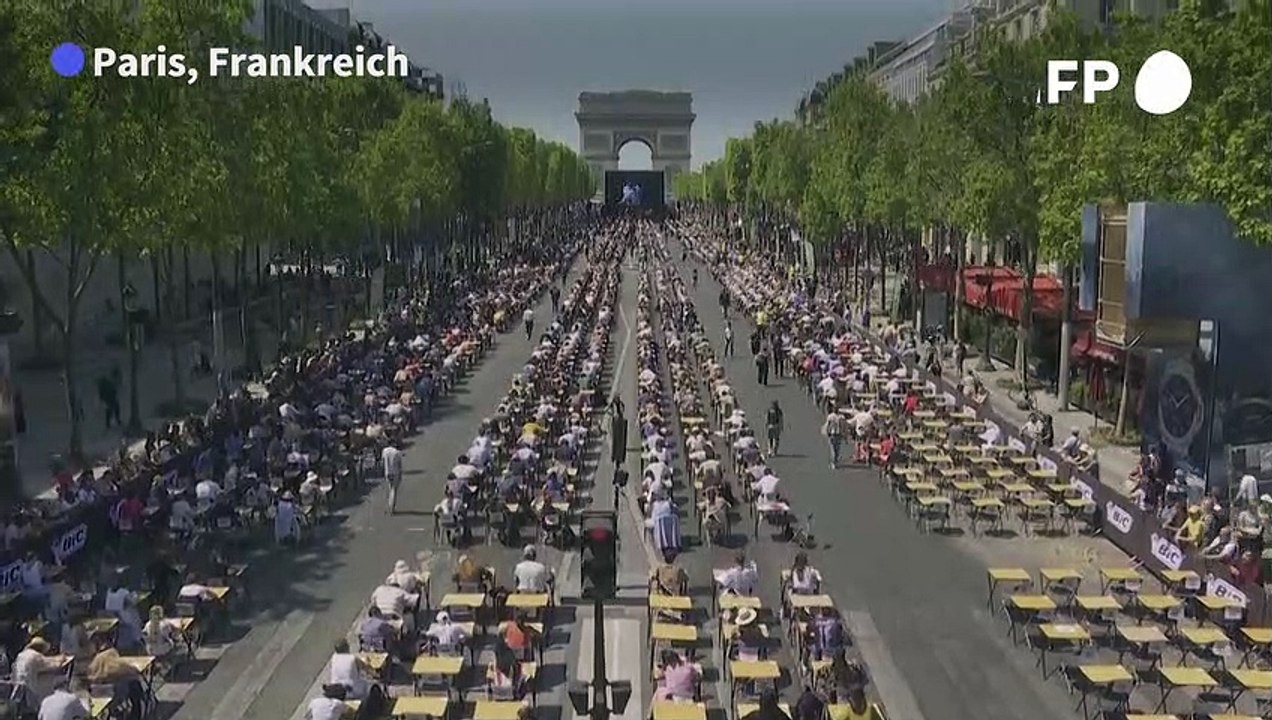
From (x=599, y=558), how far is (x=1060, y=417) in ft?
98.9

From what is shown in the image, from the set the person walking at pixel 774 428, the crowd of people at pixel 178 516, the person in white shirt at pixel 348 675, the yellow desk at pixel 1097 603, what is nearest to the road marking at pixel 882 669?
the yellow desk at pixel 1097 603

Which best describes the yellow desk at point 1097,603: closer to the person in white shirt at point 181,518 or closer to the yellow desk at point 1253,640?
the yellow desk at point 1253,640

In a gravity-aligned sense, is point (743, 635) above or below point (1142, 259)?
below

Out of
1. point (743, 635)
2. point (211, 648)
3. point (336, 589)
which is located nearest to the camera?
point (743, 635)

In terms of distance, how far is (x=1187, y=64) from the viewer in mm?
30500

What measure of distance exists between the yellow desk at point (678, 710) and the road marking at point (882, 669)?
274 cm

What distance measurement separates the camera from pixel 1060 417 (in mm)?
40094

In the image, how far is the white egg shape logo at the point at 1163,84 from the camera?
1265 inches

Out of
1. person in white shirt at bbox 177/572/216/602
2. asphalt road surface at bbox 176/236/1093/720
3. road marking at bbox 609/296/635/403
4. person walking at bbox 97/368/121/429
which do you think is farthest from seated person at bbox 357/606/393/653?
road marking at bbox 609/296/635/403

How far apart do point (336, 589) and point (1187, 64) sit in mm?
20818

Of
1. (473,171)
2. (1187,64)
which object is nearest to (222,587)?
(1187,64)

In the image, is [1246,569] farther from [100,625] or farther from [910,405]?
[100,625]

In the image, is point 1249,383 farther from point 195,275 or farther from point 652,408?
point 195,275

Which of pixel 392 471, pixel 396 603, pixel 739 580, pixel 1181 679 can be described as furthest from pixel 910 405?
pixel 396 603
